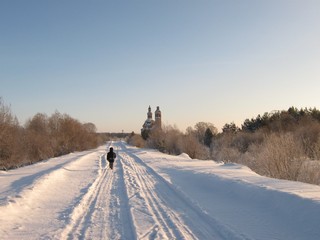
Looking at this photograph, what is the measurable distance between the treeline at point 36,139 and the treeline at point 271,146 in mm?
15791

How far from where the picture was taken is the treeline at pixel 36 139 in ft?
117

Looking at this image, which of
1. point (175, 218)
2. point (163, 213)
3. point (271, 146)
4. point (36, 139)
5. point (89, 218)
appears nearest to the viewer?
point (175, 218)

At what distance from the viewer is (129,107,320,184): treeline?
18.1m

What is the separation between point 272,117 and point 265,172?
154ft

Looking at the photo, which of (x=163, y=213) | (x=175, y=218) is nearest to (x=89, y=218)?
(x=163, y=213)

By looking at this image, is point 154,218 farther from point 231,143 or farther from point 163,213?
point 231,143

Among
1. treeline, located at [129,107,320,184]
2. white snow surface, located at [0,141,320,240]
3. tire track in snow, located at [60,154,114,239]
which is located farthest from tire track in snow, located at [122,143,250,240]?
treeline, located at [129,107,320,184]

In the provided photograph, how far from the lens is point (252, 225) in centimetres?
897

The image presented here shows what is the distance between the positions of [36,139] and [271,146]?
39288 mm

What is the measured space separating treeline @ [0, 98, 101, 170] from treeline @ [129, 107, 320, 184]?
15791mm

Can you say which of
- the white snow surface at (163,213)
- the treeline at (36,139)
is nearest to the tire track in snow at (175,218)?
the white snow surface at (163,213)

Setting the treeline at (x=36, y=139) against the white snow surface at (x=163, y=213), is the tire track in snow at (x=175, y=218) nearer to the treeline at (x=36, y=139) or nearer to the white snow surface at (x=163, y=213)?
the white snow surface at (x=163, y=213)

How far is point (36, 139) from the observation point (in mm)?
51219

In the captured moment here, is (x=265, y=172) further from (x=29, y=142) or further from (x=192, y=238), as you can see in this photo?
(x=29, y=142)
